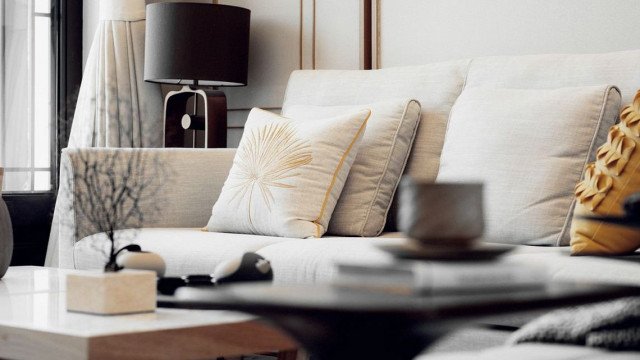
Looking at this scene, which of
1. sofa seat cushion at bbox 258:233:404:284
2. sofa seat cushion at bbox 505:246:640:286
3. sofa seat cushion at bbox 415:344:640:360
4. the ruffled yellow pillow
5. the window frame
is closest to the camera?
sofa seat cushion at bbox 415:344:640:360

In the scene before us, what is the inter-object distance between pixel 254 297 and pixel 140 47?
3.73m

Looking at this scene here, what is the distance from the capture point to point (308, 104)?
334 cm

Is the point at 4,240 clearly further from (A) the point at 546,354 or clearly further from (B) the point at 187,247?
(A) the point at 546,354

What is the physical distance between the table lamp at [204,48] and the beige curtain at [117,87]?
38cm

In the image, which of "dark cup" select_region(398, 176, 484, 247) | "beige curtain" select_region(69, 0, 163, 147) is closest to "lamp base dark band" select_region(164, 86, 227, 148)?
"beige curtain" select_region(69, 0, 163, 147)

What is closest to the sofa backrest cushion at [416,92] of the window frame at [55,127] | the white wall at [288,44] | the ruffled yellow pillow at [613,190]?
the white wall at [288,44]

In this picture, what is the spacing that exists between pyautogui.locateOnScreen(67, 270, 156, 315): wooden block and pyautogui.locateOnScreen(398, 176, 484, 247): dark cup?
1039 mm

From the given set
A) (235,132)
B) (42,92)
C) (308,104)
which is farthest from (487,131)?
Answer: (42,92)

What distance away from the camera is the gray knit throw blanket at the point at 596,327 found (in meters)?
1.16

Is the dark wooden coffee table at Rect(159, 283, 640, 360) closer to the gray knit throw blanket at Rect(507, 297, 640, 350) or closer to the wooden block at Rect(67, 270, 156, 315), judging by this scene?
the gray knit throw blanket at Rect(507, 297, 640, 350)

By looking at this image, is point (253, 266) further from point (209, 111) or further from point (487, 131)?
point (209, 111)

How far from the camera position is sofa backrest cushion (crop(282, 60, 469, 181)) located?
9.79 feet

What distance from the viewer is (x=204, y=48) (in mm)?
3754

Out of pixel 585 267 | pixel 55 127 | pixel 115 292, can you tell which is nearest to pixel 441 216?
pixel 115 292
